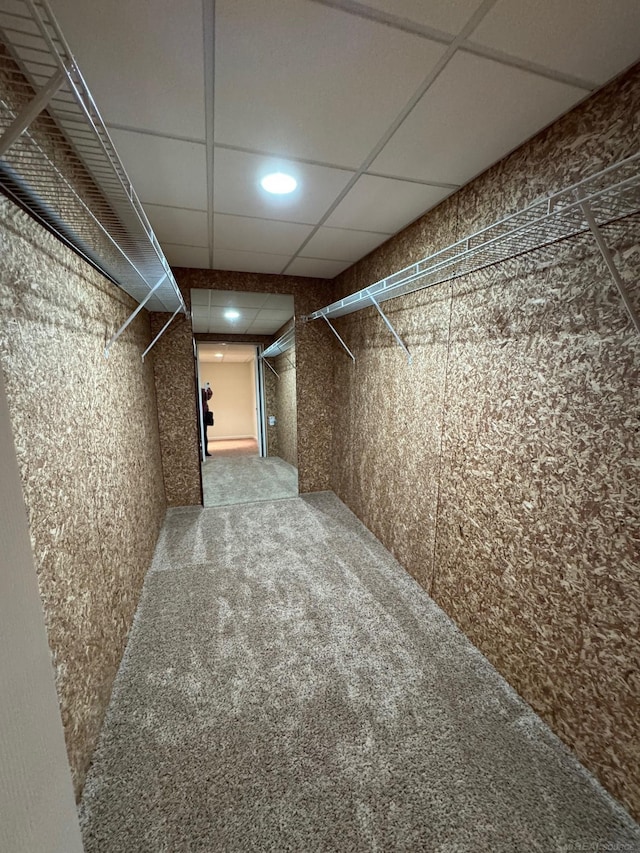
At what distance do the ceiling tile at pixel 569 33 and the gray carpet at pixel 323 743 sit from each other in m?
2.25

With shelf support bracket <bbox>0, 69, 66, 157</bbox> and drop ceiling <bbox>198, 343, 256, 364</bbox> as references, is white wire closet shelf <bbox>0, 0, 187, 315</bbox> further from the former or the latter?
drop ceiling <bbox>198, 343, 256, 364</bbox>

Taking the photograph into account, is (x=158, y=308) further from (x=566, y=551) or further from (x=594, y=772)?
(x=594, y=772)

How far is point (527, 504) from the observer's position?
4.25 feet

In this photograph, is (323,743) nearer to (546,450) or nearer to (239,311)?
(546,450)

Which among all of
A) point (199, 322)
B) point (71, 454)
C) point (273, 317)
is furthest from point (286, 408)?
point (71, 454)

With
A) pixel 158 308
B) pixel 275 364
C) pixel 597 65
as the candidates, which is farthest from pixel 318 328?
pixel 597 65

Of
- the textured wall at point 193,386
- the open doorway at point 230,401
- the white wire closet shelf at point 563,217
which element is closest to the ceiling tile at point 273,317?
the textured wall at point 193,386

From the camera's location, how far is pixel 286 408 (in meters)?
4.80

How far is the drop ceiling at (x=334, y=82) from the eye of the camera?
78 cm

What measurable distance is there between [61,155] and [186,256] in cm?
144

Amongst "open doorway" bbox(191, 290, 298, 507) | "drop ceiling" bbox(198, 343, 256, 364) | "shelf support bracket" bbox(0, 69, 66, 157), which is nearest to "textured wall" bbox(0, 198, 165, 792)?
"shelf support bracket" bbox(0, 69, 66, 157)

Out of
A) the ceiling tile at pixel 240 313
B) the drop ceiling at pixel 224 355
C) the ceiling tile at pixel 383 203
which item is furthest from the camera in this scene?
the drop ceiling at pixel 224 355

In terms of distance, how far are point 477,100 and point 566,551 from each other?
5.21 ft

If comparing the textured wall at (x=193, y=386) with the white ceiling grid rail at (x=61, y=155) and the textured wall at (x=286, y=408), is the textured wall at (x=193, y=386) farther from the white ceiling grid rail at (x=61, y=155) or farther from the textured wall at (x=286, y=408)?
the white ceiling grid rail at (x=61, y=155)
